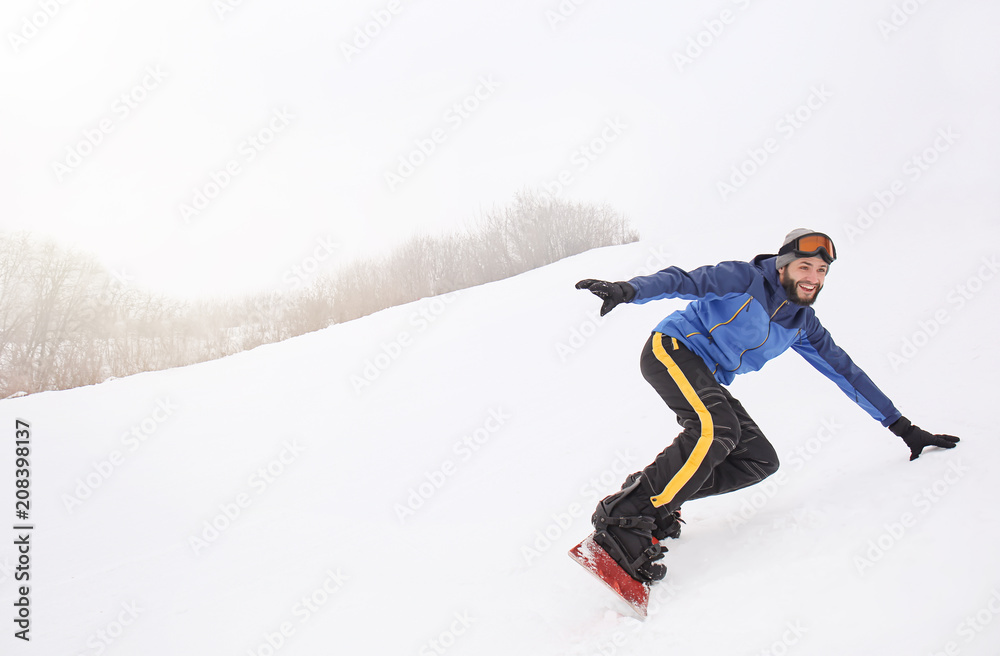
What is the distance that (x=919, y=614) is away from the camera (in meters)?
1.44

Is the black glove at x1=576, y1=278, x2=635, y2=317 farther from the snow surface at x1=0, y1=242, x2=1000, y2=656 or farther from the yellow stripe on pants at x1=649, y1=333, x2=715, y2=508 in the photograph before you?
the snow surface at x1=0, y1=242, x2=1000, y2=656

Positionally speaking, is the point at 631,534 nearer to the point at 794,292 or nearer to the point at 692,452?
the point at 692,452

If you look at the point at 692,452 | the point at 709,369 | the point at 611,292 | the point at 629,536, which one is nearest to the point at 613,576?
the point at 629,536

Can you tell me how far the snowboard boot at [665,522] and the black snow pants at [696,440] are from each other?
0.09ft

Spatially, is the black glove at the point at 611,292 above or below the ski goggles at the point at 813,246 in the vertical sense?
below

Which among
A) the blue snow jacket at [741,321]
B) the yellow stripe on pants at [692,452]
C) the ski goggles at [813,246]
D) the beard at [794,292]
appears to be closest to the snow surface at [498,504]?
the yellow stripe on pants at [692,452]

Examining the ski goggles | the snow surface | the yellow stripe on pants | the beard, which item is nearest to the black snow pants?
the yellow stripe on pants

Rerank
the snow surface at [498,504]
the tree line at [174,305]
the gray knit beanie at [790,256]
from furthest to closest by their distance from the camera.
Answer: the tree line at [174,305] < the gray knit beanie at [790,256] < the snow surface at [498,504]

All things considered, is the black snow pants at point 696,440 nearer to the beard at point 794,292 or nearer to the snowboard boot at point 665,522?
the snowboard boot at point 665,522

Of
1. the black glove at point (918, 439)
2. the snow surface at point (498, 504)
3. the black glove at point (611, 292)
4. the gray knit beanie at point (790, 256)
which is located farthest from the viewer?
the black glove at point (918, 439)

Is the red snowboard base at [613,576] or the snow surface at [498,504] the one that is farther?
the red snowboard base at [613,576]

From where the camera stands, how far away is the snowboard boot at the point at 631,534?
6.77 feet

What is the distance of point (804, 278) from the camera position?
6.80 ft

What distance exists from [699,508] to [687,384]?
0.87 metres
